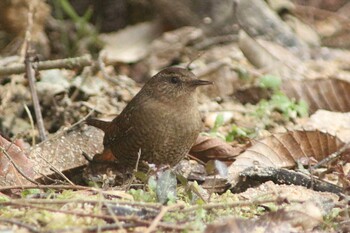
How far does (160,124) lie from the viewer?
4945 millimetres

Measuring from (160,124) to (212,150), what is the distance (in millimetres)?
410

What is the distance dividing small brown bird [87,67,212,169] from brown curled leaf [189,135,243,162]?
8.2 inches

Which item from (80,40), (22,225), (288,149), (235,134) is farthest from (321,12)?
(22,225)

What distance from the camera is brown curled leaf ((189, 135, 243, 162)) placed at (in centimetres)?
504

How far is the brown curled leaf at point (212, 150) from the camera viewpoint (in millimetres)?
5039

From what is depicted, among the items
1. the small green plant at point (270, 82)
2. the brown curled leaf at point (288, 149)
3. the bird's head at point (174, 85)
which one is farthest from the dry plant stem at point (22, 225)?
the small green plant at point (270, 82)

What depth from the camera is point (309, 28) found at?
8.98 metres

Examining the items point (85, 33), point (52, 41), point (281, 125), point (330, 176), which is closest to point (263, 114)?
point (281, 125)

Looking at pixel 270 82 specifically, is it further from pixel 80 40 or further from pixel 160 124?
pixel 80 40

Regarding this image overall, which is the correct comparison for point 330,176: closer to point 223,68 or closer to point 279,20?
point 223,68

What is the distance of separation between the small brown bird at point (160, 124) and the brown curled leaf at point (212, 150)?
209 millimetres

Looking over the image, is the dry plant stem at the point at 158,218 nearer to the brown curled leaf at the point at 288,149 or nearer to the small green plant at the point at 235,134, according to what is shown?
the brown curled leaf at the point at 288,149

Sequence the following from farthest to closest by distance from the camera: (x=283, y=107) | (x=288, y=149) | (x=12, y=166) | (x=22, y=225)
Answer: (x=283, y=107)
(x=288, y=149)
(x=12, y=166)
(x=22, y=225)

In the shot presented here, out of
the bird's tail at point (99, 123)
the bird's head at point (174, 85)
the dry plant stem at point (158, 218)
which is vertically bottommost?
the bird's tail at point (99, 123)
